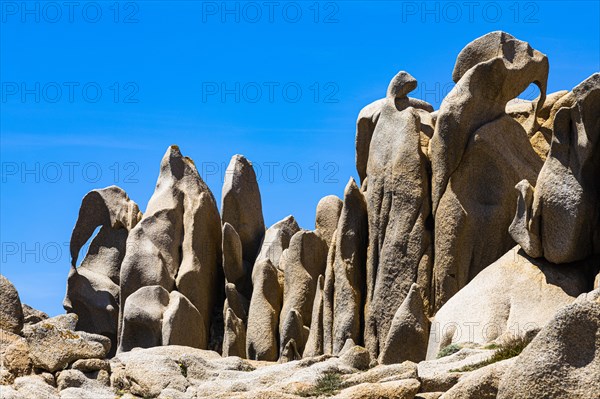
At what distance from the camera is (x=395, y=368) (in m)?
Result: 17.1

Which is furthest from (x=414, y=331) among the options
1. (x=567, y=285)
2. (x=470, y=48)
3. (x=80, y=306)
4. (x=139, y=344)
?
(x=80, y=306)

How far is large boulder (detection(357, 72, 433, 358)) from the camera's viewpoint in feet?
89.5

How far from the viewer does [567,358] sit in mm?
13523

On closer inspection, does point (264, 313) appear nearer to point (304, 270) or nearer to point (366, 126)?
point (304, 270)

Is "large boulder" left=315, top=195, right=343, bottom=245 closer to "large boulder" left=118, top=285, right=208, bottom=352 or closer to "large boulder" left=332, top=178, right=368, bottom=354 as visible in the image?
"large boulder" left=332, top=178, right=368, bottom=354

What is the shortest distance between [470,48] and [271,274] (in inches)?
292

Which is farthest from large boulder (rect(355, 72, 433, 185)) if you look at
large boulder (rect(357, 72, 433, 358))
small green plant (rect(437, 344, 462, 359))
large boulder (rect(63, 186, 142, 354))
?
small green plant (rect(437, 344, 462, 359))

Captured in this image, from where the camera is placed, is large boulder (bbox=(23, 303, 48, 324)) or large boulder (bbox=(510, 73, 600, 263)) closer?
large boulder (bbox=(510, 73, 600, 263))

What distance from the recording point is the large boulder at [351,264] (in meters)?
27.9

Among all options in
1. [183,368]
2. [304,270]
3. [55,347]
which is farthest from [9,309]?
[304,270]

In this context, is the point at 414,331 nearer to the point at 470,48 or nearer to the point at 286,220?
the point at 470,48

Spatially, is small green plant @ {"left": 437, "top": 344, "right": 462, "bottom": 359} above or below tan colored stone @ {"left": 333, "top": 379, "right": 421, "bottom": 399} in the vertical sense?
above

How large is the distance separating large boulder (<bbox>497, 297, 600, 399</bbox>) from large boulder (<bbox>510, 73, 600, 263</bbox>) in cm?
917

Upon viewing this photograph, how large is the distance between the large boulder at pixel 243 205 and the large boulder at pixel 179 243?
0.75m
